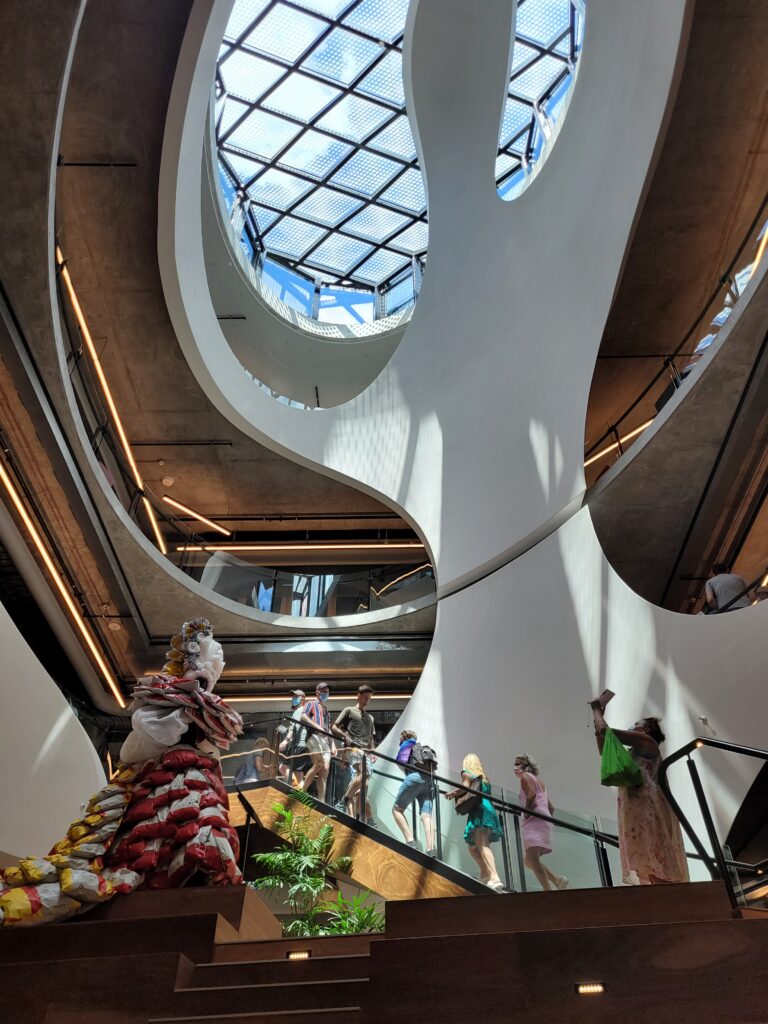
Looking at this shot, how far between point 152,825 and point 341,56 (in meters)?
17.0

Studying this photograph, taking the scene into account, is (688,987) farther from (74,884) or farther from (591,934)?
(74,884)

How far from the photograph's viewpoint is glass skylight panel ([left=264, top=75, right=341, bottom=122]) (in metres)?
17.1

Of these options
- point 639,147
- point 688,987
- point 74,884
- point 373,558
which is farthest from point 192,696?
point 373,558

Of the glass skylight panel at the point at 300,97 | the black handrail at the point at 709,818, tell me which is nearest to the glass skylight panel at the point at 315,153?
the glass skylight panel at the point at 300,97

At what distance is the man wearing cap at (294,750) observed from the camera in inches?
324

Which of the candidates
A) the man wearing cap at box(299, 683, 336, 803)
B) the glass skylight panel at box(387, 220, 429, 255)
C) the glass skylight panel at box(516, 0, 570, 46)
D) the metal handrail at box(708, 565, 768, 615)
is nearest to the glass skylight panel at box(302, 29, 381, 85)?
the glass skylight panel at box(516, 0, 570, 46)

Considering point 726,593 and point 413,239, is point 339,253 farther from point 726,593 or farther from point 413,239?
point 726,593

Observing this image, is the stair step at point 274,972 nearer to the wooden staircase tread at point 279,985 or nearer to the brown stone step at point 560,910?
the wooden staircase tread at point 279,985

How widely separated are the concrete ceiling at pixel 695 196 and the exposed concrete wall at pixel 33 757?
821 centimetres

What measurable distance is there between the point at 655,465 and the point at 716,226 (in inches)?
166

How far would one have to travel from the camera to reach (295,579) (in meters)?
14.4

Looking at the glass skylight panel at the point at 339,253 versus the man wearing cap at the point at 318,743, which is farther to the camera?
the glass skylight panel at the point at 339,253

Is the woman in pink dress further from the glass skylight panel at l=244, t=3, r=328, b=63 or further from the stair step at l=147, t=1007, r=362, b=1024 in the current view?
the glass skylight panel at l=244, t=3, r=328, b=63

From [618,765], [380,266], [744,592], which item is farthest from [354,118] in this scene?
[618,765]
